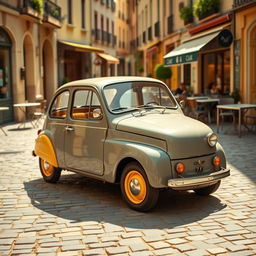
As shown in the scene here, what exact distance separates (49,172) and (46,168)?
0.38 ft

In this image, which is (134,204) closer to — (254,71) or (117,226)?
(117,226)

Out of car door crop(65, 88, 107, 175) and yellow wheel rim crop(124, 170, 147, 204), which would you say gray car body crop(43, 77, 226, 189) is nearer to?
car door crop(65, 88, 107, 175)

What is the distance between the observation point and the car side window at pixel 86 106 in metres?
6.20

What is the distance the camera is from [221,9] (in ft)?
58.1

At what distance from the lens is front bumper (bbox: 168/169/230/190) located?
203 inches

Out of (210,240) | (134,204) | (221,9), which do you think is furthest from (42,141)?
(221,9)

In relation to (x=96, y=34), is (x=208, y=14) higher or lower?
lower

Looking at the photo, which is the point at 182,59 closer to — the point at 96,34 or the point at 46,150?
the point at 46,150

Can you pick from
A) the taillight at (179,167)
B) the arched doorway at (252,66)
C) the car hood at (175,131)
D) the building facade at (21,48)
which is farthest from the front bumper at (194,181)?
the building facade at (21,48)

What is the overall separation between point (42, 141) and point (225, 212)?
314cm

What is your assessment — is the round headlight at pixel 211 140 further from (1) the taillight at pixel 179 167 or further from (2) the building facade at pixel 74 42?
(2) the building facade at pixel 74 42

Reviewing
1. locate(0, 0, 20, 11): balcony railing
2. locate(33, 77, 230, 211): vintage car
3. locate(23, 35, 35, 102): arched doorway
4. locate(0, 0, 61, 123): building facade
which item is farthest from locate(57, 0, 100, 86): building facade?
locate(33, 77, 230, 211): vintage car

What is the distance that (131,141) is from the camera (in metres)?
5.63

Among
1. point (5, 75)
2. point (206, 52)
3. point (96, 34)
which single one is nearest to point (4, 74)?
point (5, 75)
